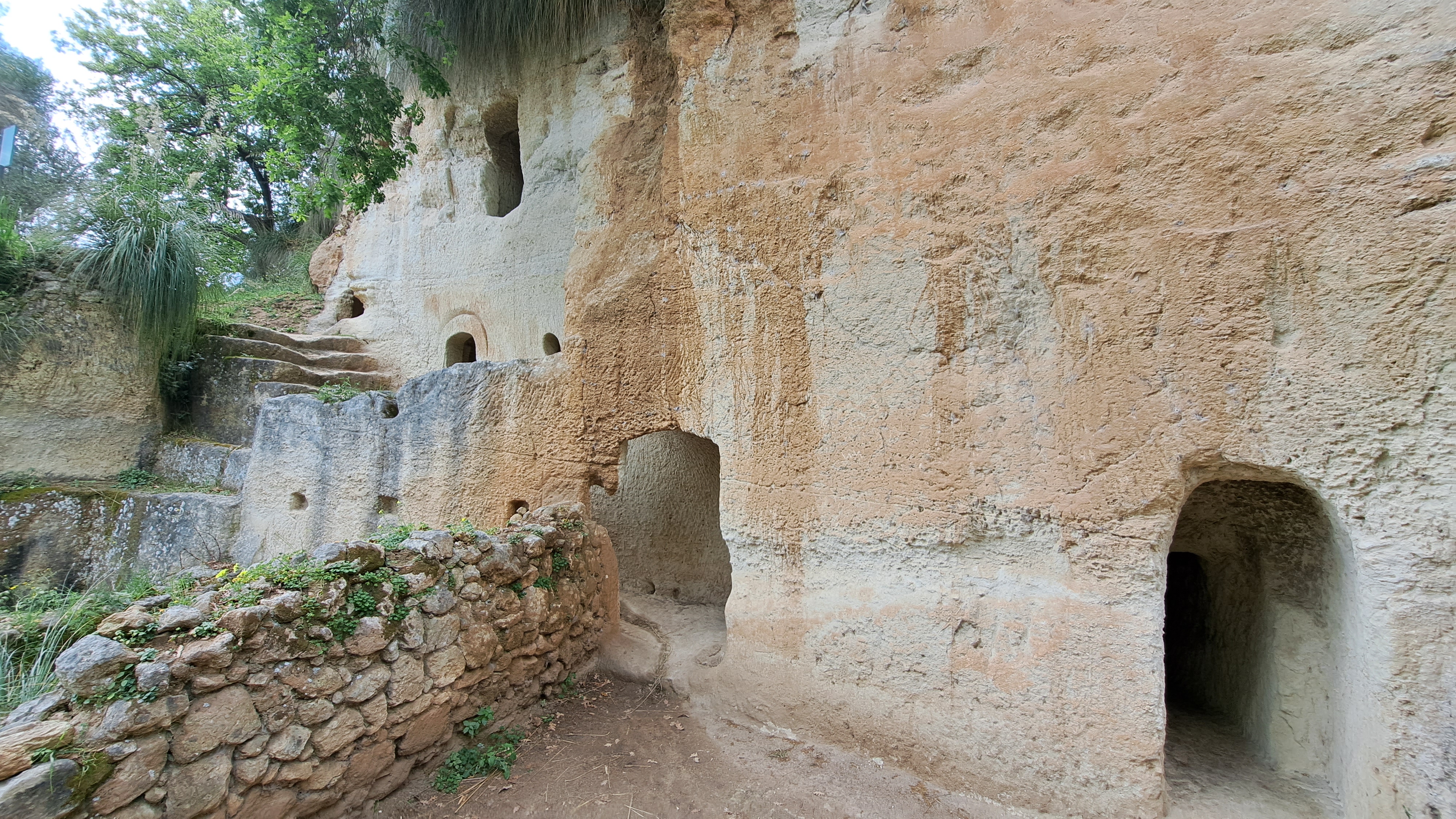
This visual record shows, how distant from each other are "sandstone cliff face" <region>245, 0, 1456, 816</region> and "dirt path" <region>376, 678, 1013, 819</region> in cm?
16

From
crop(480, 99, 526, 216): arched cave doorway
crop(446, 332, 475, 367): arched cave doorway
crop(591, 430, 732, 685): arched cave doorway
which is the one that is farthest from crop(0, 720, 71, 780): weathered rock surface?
crop(480, 99, 526, 216): arched cave doorway

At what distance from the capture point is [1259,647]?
3340 mm

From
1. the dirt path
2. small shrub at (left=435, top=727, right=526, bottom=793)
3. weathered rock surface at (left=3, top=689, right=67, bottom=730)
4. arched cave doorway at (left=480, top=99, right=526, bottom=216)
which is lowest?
the dirt path

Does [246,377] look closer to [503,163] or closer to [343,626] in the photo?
[503,163]

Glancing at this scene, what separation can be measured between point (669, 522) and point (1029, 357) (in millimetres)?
3659

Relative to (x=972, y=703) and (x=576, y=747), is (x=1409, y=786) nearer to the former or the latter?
(x=972, y=703)

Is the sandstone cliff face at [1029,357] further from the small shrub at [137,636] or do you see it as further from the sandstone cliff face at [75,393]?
the sandstone cliff face at [75,393]

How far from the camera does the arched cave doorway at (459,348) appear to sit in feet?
26.6

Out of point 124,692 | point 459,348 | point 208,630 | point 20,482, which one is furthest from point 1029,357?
point 20,482

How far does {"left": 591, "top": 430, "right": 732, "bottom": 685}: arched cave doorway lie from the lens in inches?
223

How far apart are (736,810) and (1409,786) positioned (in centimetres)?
258

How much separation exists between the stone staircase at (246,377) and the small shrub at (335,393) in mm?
397

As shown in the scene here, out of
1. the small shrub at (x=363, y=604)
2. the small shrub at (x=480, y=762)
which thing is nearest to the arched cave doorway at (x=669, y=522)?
the small shrub at (x=480, y=762)

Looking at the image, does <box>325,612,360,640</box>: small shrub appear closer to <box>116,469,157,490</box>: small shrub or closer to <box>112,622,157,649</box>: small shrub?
<box>112,622,157,649</box>: small shrub
